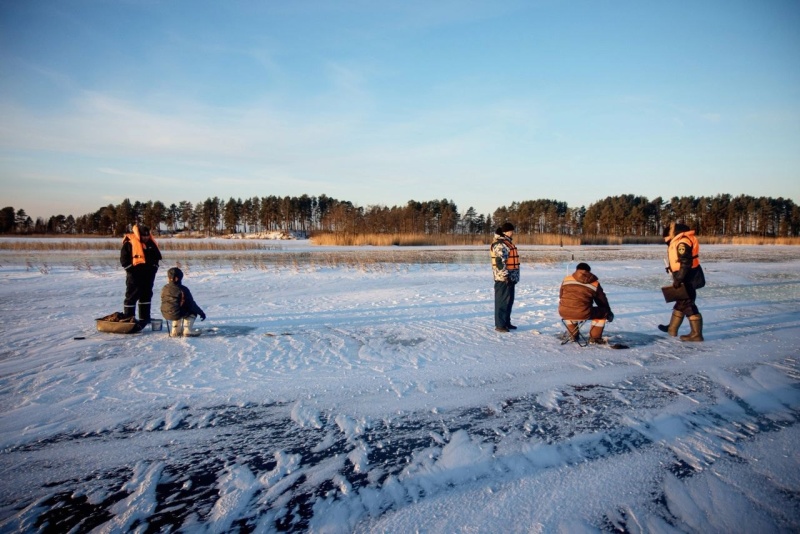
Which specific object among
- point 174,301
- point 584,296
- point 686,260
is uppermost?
point 686,260

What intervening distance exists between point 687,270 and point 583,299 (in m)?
1.88

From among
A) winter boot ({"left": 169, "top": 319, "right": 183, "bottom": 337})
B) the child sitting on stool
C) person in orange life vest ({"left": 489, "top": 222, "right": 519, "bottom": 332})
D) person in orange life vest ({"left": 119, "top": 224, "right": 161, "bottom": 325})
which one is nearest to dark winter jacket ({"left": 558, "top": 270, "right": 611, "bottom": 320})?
person in orange life vest ({"left": 489, "top": 222, "right": 519, "bottom": 332})

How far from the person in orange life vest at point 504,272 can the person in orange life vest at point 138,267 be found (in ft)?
20.3

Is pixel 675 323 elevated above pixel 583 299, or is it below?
below

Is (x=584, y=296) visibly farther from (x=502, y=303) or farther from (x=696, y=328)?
(x=696, y=328)

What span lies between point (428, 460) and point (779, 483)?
101 inches

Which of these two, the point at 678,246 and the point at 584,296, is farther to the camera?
the point at 678,246

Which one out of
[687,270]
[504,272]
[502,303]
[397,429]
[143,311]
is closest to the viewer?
[397,429]

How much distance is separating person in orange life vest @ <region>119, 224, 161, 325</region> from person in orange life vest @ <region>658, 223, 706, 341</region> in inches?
356

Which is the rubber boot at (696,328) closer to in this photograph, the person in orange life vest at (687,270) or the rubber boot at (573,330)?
the person in orange life vest at (687,270)

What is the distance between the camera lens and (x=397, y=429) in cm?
388

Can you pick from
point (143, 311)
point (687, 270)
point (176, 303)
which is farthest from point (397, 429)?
point (143, 311)

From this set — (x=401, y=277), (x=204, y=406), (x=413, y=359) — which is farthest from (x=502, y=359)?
(x=401, y=277)

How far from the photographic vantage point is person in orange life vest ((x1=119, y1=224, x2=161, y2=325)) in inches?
299
